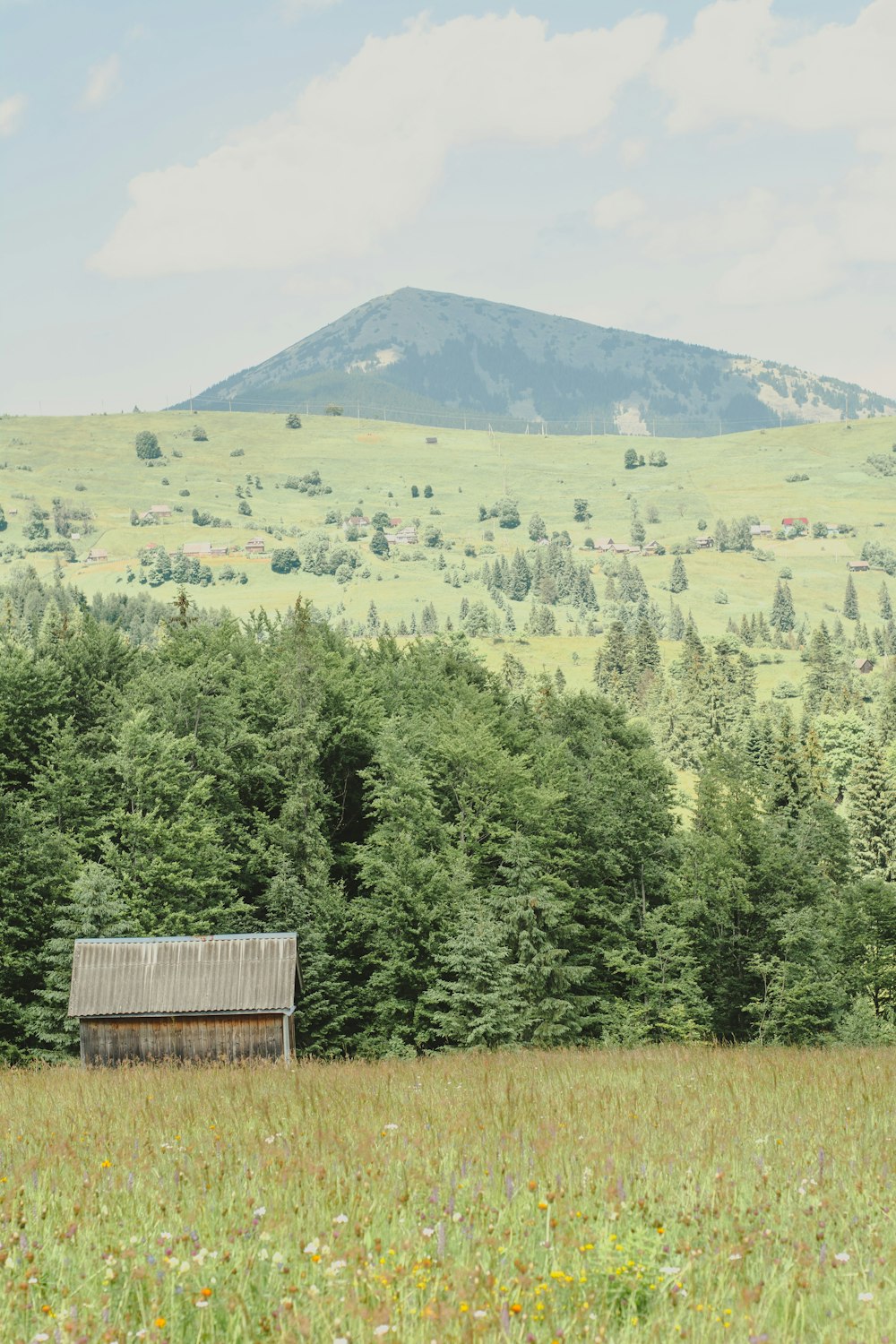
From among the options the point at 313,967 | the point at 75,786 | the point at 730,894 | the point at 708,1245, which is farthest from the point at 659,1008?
the point at 708,1245

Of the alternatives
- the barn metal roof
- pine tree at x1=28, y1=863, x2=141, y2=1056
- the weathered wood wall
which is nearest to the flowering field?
the barn metal roof

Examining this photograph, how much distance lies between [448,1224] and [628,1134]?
110 inches

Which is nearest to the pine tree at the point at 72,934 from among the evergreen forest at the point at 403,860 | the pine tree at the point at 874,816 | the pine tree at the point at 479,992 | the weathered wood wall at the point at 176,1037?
the evergreen forest at the point at 403,860

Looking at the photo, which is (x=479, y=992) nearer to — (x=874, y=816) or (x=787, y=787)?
(x=787, y=787)

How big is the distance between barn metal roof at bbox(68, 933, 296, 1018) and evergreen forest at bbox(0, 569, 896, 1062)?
10503mm

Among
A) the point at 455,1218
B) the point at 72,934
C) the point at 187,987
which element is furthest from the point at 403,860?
the point at 455,1218

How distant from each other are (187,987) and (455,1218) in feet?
77.7

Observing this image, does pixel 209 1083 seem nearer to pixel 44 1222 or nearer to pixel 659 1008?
pixel 44 1222

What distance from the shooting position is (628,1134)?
30.9ft

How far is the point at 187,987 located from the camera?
2934 cm

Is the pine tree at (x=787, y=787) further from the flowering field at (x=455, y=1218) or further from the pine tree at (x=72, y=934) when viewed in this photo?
the flowering field at (x=455, y=1218)

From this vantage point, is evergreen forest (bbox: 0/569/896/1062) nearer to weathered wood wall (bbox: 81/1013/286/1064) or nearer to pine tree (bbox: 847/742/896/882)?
weathered wood wall (bbox: 81/1013/286/1064)

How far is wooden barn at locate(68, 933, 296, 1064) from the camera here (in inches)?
1158

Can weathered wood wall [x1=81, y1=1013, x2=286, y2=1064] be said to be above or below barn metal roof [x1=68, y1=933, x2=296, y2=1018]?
below
